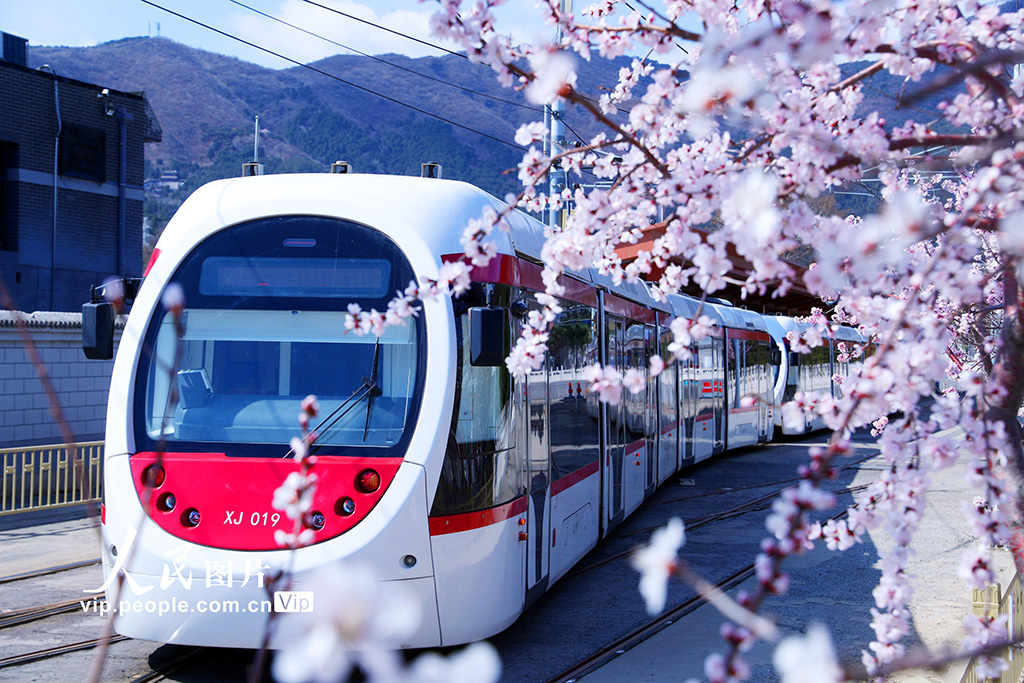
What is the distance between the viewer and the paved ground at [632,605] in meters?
6.38

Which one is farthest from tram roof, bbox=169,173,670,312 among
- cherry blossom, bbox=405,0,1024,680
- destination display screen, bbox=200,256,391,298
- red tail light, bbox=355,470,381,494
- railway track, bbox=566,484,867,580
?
railway track, bbox=566,484,867,580

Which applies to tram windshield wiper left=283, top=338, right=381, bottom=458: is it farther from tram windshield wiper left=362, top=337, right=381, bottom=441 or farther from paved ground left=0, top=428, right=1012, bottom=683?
paved ground left=0, top=428, right=1012, bottom=683

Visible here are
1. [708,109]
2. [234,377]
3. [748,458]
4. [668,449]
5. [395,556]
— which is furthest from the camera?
[748,458]

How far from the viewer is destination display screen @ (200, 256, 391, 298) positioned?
235 inches

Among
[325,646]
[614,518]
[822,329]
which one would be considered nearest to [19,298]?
[614,518]

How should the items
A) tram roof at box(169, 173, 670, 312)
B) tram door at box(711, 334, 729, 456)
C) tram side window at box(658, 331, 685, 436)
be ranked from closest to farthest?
tram roof at box(169, 173, 670, 312) < tram side window at box(658, 331, 685, 436) < tram door at box(711, 334, 729, 456)

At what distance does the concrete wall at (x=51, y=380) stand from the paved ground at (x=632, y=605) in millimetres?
2418

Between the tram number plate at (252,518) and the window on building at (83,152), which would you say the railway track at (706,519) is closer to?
the tram number plate at (252,518)

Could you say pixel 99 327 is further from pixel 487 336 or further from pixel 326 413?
pixel 487 336

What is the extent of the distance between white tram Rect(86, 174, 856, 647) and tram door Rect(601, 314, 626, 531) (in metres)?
2.79

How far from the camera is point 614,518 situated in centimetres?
1016

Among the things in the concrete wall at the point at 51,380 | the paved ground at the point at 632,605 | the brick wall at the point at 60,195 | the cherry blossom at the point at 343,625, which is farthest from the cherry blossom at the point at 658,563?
the brick wall at the point at 60,195

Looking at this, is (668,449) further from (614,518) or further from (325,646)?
(325,646)

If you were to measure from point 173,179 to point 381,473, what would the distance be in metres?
182
